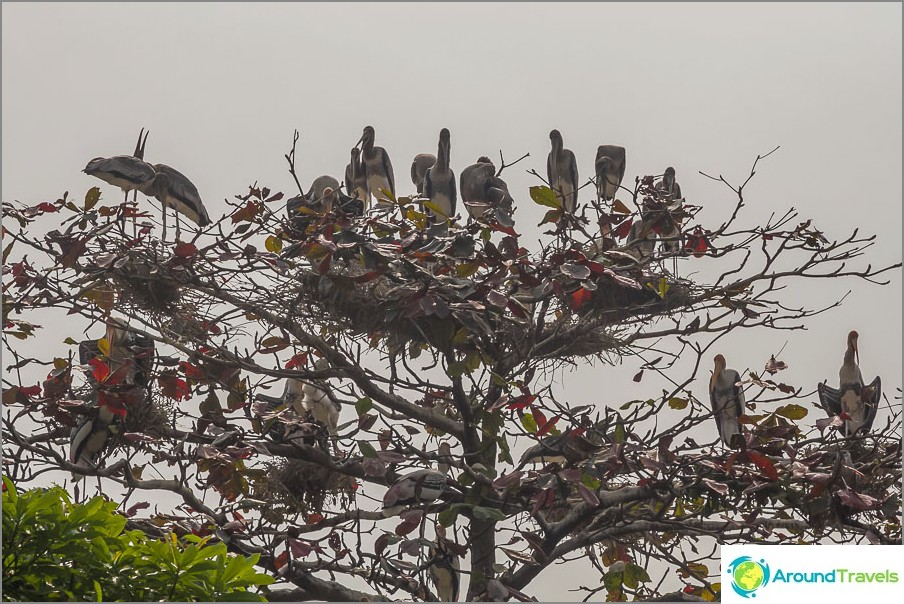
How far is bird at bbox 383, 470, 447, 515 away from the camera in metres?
3.14

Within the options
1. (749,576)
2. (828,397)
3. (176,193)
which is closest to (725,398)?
(828,397)

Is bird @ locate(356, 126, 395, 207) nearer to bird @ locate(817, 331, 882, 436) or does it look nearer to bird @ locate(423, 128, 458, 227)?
bird @ locate(423, 128, 458, 227)

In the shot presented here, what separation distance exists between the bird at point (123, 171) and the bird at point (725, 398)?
2510 millimetres

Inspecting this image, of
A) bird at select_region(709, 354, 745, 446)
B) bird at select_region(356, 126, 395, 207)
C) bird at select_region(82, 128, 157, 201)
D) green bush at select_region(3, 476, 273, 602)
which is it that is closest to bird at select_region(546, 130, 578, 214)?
bird at select_region(356, 126, 395, 207)

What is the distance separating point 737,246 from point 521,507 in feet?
3.91

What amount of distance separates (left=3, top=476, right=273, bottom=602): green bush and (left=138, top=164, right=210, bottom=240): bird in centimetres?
234

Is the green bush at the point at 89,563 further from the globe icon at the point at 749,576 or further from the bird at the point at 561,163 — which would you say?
the bird at the point at 561,163

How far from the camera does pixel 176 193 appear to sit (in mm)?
4680

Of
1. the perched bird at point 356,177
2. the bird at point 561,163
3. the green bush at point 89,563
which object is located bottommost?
the green bush at point 89,563

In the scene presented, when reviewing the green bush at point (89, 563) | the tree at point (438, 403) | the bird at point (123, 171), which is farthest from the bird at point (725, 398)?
the bird at point (123, 171)

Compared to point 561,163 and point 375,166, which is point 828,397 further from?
point 375,166

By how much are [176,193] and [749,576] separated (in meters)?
2.95

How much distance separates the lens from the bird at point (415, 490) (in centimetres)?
314

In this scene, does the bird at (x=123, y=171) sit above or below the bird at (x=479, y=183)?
below
